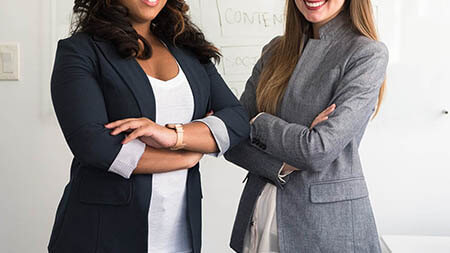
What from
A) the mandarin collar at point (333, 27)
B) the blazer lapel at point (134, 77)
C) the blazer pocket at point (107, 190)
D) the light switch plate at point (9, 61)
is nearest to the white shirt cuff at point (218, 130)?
the blazer lapel at point (134, 77)

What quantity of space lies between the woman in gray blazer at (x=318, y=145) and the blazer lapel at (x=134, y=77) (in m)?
0.35

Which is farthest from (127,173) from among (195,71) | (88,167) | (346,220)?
(346,220)

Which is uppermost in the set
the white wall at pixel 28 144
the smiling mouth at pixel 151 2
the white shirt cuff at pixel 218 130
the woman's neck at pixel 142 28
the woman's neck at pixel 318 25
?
the smiling mouth at pixel 151 2

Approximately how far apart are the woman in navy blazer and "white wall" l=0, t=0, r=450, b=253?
1210 millimetres

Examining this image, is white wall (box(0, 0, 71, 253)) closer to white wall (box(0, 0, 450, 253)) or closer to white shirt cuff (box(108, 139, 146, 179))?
white wall (box(0, 0, 450, 253))

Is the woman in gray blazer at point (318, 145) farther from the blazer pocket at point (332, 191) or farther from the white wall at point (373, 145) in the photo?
the white wall at point (373, 145)

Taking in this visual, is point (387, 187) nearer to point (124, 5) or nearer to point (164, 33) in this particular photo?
point (164, 33)

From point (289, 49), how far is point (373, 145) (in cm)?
100

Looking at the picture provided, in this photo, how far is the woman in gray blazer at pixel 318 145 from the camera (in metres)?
1.42

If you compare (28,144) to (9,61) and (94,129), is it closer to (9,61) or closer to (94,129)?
(9,61)

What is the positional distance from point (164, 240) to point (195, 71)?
18.1 inches

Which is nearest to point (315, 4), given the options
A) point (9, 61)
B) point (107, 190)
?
point (107, 190)

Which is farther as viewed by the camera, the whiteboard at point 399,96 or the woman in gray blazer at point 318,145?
the whiteboard at point 399,96

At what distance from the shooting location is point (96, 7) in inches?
52.4
